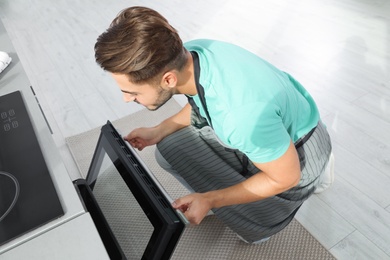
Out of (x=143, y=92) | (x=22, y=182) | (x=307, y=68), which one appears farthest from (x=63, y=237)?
(x=307, y=68)

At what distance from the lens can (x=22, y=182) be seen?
725 millimetres

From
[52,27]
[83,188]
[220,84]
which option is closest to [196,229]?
[83,188]

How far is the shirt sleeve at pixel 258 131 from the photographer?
85cm

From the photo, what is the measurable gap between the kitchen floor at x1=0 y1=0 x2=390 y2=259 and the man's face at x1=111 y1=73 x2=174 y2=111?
868mm

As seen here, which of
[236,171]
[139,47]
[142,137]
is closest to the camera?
[139,47]

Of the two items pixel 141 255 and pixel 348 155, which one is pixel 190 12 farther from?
pixel 141 255

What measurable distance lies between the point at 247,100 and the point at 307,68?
164 centimetres

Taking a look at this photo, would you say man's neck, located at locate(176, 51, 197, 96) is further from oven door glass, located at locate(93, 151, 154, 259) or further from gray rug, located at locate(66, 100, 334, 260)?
gray rug, located at locate(66, 100, 334, 260)

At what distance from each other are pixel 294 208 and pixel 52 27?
3.01 m

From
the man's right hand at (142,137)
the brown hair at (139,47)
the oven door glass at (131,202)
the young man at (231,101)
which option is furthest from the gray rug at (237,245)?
the brown hair at (139,47)

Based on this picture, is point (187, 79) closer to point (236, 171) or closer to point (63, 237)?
point (236, 171)

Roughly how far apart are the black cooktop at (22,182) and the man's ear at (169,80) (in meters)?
0.35

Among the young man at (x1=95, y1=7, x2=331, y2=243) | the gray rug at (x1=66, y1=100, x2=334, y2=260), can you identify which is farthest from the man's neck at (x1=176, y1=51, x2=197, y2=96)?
the gray rug at (x1=66, y1=100, x2=334, y2=260)

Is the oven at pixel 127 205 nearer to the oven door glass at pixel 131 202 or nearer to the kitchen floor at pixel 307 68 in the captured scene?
the oven door glass at pixel 131 202
